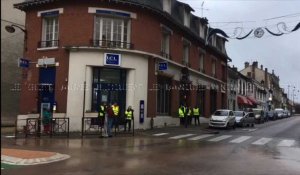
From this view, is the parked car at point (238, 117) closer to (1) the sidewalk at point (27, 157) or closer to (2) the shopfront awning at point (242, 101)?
(2) the shopfront awning at point (242, 101)

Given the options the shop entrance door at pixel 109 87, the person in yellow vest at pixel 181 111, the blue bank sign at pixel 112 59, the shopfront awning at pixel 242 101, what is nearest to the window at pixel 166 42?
the person in yellow vest at pixel 181 111

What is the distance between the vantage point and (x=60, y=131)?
79.8 ft

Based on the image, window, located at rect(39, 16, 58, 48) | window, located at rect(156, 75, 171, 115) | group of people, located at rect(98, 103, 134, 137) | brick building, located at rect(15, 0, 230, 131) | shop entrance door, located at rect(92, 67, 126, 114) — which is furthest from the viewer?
window, located at rect(156, 75, 171, 115)

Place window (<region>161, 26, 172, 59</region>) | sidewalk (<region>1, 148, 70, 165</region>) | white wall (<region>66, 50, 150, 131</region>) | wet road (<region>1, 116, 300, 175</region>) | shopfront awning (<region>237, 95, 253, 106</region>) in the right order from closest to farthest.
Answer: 1. wet road (<region>1, 116, 300, 175</region>)
2. sidewalk (<region>1, 148, 70, 165</region>)
3. white wall (<region>66, 50, 150, 131</region>)
4. window (<region>161, 26, 172, 59</region>)
5. shopfront awning (<region>237, 95, 253, 106</region>)

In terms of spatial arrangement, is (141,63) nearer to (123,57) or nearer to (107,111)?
(123,57)

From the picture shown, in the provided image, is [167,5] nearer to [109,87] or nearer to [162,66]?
[162,66]

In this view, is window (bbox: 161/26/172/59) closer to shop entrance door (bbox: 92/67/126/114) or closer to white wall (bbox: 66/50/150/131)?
white wall (bbox: 66/50/150/131)

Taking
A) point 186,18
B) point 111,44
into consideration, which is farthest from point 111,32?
point 186,18

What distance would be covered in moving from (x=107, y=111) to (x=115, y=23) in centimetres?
699

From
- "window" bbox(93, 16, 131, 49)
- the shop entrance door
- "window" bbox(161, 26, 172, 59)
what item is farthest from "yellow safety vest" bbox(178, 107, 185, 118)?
"window" bbox(93, 16, 131, 49)

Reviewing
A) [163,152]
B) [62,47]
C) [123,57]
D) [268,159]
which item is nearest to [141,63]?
[123,57]

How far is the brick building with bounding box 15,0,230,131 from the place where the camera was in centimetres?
2614

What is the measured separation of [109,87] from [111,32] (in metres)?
3.33

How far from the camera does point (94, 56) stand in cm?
2617
